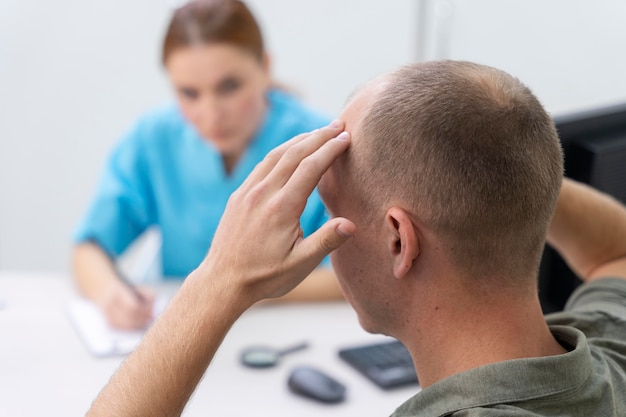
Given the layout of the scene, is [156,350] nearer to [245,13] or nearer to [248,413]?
[248,413]

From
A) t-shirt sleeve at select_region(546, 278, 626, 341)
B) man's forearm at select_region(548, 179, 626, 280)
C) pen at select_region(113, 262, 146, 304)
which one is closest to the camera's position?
t-shirt sleeve at select_region(546, 278, 626, 341)

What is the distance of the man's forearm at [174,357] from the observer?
0.87 metres

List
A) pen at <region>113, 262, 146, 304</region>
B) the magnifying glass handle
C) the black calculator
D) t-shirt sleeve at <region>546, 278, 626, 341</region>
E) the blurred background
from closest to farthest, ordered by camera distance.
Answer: t-shirt sleeve at <region>546, 278, 626, 341</region>
the black calculator
the magnifying glass handle
pen at <region>113, 262, 146, 304</region>
the blurred background

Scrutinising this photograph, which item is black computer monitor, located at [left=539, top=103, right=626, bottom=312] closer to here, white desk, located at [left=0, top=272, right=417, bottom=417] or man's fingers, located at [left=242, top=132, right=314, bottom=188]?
white desk, located at [left=0, top=272, right=417, bottom=417]

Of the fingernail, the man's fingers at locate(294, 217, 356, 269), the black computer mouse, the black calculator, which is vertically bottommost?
the black calculator

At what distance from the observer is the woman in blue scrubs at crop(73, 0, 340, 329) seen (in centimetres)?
171

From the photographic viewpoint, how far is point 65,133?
289 centimetres

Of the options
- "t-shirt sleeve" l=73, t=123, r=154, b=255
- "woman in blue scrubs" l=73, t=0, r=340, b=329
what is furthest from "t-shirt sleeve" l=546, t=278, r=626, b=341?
"t-shirt sleeve" l=73, t=123, r=154, b=255

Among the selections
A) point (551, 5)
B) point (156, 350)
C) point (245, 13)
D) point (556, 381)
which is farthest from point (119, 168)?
A: point (551, 5)

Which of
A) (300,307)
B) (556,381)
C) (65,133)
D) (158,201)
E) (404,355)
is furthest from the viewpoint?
(65,133)

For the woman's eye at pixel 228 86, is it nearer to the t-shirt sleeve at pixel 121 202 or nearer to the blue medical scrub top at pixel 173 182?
the blue medical scrub top at pixel 173 182

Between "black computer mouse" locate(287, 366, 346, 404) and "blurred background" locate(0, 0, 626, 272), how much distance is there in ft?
5.44

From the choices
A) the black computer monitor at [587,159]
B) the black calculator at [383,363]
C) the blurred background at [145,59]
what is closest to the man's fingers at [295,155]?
the black computer monitor at [587,159]

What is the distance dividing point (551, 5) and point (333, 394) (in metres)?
2.17
